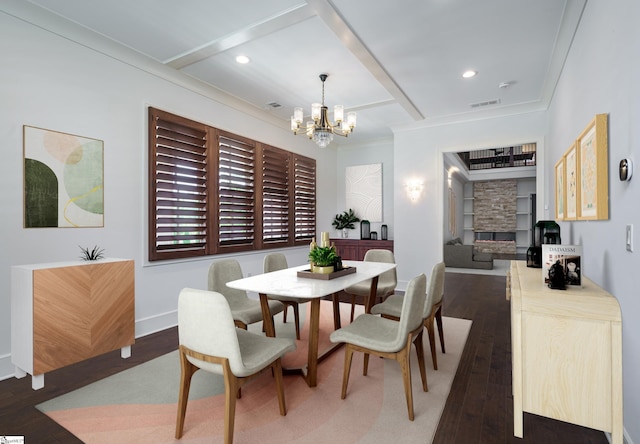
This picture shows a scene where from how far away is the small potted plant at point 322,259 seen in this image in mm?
2942

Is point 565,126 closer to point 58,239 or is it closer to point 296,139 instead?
point 296,139

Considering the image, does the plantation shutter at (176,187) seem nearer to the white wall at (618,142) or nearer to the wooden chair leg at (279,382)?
the wooden chair leg at (279,382)

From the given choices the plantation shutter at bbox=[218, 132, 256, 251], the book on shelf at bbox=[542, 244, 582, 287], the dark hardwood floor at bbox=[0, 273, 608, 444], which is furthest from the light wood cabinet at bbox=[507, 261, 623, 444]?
the plantation shutter at bbox=[218, 132, 256, 251]

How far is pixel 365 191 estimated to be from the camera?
7031 millimetres

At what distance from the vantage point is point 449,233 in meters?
9.46

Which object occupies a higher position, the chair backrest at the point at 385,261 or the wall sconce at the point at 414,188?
the wall sconce at the point at 414,188

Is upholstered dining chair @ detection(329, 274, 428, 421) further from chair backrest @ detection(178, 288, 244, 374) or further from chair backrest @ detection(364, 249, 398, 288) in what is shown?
chair backrest @ detection(364, 249, 398, 288)

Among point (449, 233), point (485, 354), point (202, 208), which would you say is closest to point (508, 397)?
point (485, 354)

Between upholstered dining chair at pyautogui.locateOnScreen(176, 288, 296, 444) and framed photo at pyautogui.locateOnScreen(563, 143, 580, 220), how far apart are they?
8.14 feet

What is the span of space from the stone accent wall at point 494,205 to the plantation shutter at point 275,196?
7707 mm

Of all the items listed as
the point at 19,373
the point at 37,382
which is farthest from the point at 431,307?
the point at 19,373

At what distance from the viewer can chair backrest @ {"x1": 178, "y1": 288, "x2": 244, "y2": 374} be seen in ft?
5.50

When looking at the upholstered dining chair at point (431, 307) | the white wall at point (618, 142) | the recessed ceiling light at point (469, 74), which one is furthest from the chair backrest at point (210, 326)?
the recessed ceiling light at point (469, 74)

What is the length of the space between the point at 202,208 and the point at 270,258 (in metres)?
1.28
